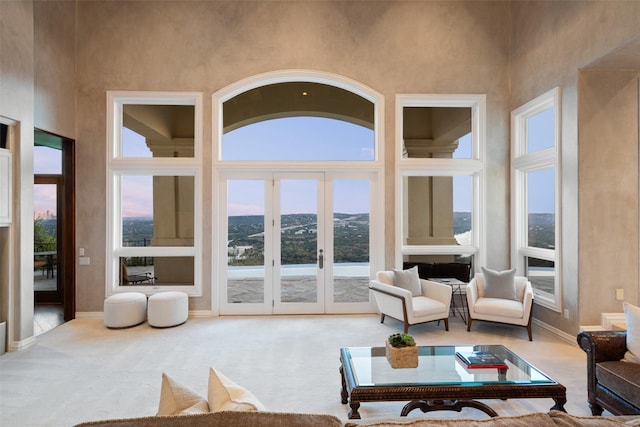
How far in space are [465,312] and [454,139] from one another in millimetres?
2767

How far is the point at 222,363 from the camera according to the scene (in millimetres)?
4012

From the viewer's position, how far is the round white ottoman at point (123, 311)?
5.21 meters

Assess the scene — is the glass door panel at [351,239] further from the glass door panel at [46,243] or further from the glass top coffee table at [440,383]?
the glass door panel at [46,243]

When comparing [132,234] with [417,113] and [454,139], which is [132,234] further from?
[454,139]

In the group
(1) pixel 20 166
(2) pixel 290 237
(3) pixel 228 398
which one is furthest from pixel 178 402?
(2) pixel 290 237

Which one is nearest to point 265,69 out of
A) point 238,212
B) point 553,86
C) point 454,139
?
point 238,212

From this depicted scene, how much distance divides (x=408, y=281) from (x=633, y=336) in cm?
279

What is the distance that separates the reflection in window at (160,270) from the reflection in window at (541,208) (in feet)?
17.1

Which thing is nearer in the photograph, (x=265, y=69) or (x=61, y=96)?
(x=61, y=96)

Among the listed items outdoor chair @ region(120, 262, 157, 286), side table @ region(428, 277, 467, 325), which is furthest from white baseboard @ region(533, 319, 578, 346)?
outdoor chair @ region(120, 262, 157, 286)

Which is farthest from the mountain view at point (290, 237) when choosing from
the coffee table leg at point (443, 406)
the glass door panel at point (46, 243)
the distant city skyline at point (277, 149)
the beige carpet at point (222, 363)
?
the coffee table leg at point (443, 406)

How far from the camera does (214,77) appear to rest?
19.3ft

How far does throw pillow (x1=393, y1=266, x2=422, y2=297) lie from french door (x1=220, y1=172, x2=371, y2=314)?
2.47 ft

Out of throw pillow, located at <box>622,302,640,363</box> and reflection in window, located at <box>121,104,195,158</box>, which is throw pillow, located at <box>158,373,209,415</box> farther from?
reflection in window, located at <box>121,104,195,158</box>
